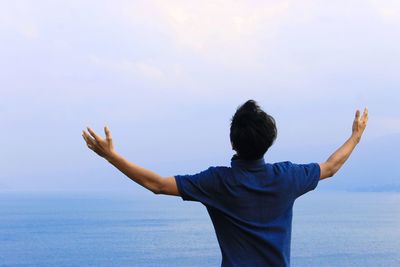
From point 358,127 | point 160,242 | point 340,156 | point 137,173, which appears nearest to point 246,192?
point 137,173

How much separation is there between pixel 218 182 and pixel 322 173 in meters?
0.39

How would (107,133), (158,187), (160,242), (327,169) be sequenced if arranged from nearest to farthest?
1. (107,133)
2. (158,187)
3. (327,169)
4. (160,242)

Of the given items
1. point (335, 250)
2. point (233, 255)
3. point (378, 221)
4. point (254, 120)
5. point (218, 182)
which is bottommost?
point (233, 255)

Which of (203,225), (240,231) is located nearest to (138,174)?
(240,231)

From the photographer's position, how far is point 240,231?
5.70 feet

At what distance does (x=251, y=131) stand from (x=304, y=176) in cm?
24

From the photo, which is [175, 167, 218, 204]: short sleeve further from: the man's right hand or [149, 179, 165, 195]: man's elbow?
the man's right hand

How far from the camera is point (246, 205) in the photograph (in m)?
1.73

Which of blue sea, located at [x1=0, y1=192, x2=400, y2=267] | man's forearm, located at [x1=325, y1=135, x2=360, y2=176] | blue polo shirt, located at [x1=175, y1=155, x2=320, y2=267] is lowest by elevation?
blue polo shirt, located at [x1=175, y1=155, x2=320, y2=267]

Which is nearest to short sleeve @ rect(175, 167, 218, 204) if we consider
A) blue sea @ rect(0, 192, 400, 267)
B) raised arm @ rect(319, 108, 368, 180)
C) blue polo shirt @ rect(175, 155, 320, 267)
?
blue polo shirt @ rect(175, 155, 320, 267)

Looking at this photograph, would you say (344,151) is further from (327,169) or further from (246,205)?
(246,205)

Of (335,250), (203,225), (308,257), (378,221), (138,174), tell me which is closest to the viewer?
(138,174)

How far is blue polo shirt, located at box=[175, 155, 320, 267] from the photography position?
5.66 ft

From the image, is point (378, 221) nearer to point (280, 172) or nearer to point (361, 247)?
point (361, 247)
